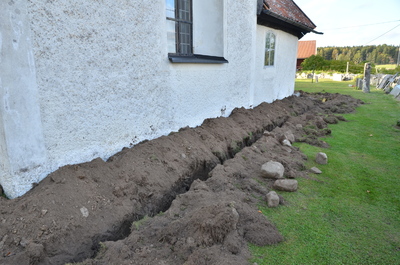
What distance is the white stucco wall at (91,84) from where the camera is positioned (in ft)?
10.0

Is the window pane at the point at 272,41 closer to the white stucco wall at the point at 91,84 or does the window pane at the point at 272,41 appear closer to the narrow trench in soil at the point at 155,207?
the white stucco wall at the point at 91,84

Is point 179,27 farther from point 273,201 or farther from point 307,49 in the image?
point 307,49

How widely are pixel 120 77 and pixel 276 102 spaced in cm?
761

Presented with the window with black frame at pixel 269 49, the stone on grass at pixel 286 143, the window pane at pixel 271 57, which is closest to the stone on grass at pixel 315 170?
the stone on grass at pixel 286 143

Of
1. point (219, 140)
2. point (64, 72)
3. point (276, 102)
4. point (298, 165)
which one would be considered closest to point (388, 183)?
point (298, 165)

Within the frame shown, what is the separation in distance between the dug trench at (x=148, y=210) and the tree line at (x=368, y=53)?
71.9 metres

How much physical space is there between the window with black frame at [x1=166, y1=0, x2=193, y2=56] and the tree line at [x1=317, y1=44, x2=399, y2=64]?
229ft

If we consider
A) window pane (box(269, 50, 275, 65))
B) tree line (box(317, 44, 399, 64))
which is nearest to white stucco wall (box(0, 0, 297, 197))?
window pane (box(269, 50, 275, 65))

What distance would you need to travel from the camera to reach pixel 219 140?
5.59m

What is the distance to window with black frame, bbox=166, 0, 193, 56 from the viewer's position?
546 centimetres

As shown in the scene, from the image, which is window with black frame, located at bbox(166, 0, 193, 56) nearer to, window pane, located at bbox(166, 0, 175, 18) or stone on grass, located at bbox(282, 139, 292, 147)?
window pane, located at bbox(166, 0, 175, 18)

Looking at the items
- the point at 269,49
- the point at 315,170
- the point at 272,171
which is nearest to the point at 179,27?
the point at 272,171

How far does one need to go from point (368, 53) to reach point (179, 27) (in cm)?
8647

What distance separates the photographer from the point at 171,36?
5.54 metres
